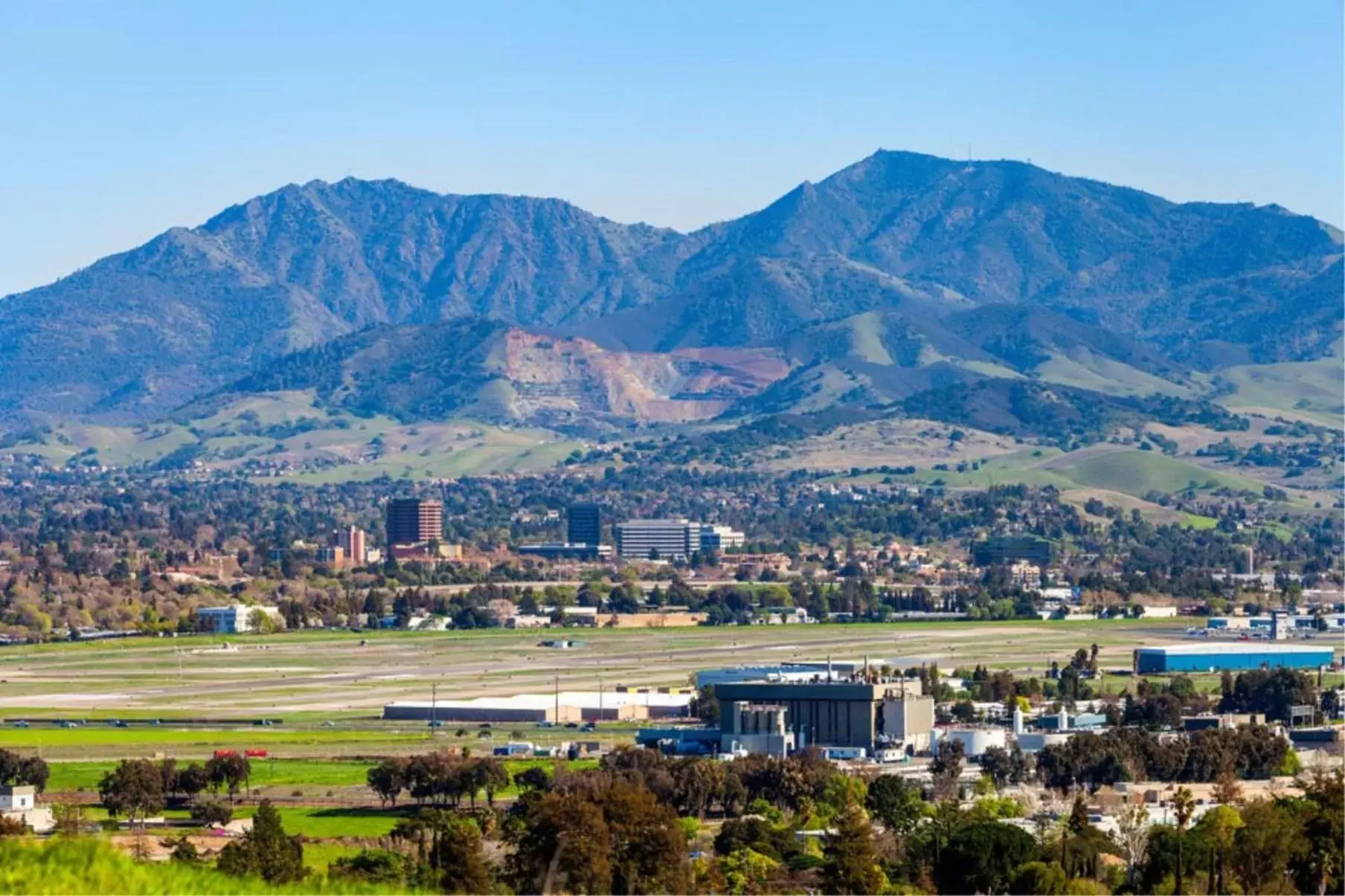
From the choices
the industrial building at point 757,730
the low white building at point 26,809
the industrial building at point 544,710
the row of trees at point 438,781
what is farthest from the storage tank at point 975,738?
the low white building at point 26,809

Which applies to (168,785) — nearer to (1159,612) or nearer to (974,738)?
(974,738)

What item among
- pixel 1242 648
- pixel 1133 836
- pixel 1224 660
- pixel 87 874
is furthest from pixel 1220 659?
pixel 87 874

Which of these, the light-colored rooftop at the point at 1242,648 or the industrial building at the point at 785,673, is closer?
the industrial building at the point at 785,673

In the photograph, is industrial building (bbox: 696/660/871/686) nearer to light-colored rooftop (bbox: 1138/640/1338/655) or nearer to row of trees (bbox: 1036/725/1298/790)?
row of trees (bbox: 1036/725/1298/790)

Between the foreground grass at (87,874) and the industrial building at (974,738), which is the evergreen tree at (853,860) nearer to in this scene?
the foreground grass at (87,874)

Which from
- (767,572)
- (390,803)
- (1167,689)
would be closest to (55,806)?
(390,803)

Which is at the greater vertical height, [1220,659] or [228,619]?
[228,619]
